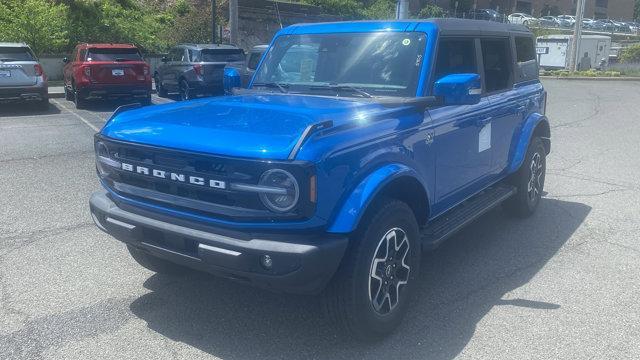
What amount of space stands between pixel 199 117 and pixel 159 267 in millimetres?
1416

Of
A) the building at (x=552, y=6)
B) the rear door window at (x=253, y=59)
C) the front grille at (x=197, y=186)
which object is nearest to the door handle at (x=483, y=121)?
the front grille at (x=197, y=186)

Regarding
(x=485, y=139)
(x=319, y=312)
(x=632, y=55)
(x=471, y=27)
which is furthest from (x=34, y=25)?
(x=632, y=55)

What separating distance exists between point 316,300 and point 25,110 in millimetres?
13076

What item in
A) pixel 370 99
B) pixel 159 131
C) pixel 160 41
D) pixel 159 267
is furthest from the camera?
pixel 160 41

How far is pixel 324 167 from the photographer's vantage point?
124 inches

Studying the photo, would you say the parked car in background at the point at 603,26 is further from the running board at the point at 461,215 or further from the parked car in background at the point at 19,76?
the running board at the point at 461,215

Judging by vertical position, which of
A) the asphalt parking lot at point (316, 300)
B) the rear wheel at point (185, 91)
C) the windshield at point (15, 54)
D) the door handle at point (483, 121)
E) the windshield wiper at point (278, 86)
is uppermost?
the windshield wiper at point (278, 86)

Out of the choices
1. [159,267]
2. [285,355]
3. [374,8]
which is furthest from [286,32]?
[374,8]

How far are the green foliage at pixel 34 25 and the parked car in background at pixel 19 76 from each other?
6.52 m

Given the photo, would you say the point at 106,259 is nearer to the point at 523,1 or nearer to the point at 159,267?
the point at 159,267

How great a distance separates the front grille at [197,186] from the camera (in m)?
3.18

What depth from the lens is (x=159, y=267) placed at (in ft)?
14.9

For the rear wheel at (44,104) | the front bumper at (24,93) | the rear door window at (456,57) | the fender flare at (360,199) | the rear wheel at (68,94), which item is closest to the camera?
the fender flare at (360,199)

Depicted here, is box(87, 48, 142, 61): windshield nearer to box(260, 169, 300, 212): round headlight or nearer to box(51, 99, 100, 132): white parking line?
box(51, 99, 100, 132): white parking line
